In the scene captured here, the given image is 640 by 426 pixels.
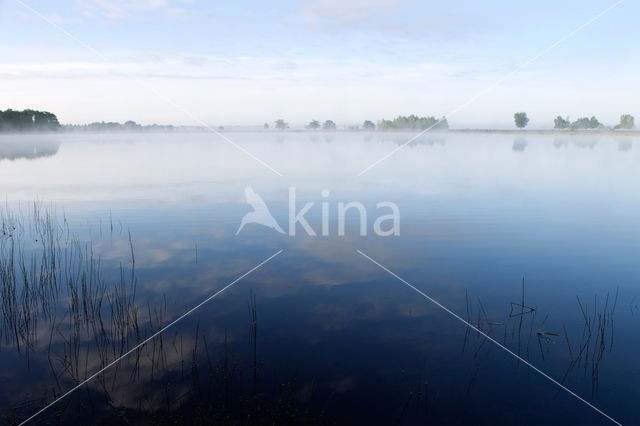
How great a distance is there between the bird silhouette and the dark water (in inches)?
26.8

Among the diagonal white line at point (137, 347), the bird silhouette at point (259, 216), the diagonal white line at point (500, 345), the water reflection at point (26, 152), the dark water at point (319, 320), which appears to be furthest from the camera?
the water reflection at point (26, 152)

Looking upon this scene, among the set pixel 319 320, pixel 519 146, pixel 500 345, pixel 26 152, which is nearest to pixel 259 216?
pixel 319 320

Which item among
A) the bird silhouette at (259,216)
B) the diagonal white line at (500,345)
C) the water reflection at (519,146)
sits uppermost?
the water reflection at (519,146)

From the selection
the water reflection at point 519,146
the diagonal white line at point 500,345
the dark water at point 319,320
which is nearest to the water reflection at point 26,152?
the dark water at point 319,320

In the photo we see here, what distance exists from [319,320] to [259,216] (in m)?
14.4

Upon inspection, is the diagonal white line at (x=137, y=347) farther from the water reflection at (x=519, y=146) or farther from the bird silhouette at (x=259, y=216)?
the water reflection at (x=519, y=146)

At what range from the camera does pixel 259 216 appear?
25.7 metres

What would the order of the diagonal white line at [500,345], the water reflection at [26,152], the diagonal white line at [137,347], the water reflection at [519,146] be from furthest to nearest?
1. the water reflection at [519,146]
2. the water reflection at [26,152]
3. the diagonal white line at [500,345]
4. the diagonal white line at [137,347]

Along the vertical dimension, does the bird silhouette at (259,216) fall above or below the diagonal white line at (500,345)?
above

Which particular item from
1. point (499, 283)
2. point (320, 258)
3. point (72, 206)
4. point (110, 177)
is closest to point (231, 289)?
point (320, 258)

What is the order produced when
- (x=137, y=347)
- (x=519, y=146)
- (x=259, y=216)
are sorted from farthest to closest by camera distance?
(x=519, y=146)
(x=259, y=216)
(x=137, y=347)

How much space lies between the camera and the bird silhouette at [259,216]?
23203mm

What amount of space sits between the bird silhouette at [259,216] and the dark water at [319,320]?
682 mm

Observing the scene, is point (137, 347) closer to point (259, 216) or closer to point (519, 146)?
point (259, 216)
